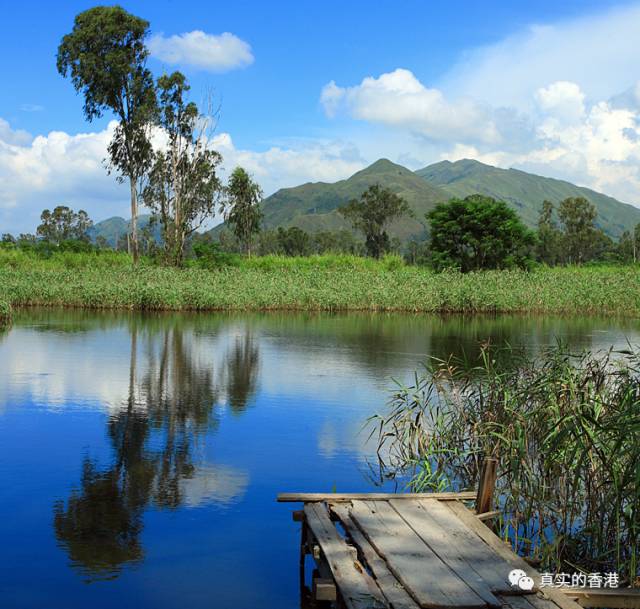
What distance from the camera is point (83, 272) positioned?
1147 inches

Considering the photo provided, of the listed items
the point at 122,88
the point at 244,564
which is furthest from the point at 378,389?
the point at 122,88

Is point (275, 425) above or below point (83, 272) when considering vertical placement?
below

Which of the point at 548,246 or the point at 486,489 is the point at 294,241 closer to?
the point at 548,246

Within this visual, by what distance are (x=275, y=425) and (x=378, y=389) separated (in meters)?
2.84

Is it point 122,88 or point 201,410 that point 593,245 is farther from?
point 201,410

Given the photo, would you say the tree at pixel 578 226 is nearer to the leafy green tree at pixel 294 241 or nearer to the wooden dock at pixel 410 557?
the leafy green tree at pixel 294 241

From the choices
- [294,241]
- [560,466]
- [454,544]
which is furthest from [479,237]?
[294,241]

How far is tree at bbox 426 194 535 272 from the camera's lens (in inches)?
1499

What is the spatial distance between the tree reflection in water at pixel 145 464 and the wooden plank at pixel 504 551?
2.14 m

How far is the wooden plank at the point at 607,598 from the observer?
415 centimetres

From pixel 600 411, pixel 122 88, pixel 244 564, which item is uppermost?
pixel 122 88

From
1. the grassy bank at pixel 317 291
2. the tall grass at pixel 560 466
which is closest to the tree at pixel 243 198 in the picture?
the grassy bank at pixel 317 291

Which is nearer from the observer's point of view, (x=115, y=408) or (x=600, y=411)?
(x=600, y=411)

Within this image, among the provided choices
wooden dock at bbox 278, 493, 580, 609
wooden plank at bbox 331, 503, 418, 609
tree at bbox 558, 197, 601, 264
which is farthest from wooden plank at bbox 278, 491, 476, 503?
tree at bbox 558, 197, 601, 264
